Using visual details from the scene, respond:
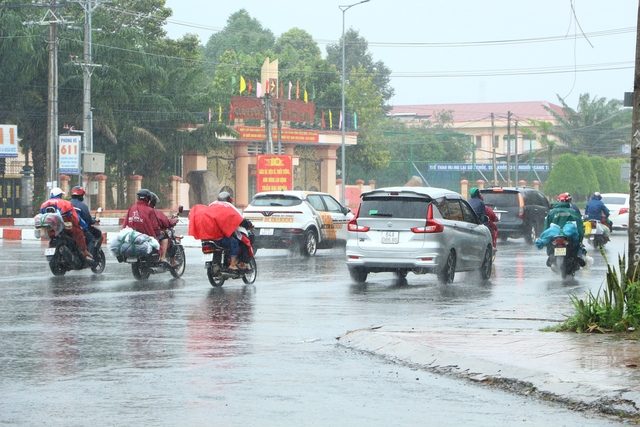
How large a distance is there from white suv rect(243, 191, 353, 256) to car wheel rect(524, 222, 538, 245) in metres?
8.48

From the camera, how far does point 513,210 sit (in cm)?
3195

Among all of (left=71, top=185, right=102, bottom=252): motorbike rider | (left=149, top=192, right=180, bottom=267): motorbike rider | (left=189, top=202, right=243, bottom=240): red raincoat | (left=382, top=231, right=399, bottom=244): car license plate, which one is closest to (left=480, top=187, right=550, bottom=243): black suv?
(left=382, top=231, right=399, bottom=244): car license plate

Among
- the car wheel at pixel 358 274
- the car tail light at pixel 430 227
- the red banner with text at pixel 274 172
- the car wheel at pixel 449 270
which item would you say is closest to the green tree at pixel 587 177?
the red banner with text at pixel 274 172

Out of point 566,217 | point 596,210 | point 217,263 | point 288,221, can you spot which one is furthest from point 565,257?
point 596,210

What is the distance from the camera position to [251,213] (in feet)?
82.2

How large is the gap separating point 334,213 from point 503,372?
18.4 m

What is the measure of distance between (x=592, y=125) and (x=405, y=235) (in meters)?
80.3

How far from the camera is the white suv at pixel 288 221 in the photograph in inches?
982

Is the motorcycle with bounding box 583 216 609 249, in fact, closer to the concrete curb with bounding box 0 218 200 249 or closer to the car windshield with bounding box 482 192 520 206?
the car windshield with bounding box 482 192 520 206

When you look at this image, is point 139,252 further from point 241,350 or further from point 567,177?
point 567,177

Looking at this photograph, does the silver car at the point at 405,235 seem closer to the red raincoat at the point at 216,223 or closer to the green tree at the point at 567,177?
the red raincoat at the point at 216,223

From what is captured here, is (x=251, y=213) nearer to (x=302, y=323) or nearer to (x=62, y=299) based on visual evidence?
(x=62, y=299)

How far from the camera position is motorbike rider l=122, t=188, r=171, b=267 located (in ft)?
59.9

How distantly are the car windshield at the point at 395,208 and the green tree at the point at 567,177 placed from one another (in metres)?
60.2
